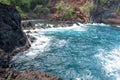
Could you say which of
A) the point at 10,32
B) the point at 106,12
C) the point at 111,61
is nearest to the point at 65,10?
the point at 106,12

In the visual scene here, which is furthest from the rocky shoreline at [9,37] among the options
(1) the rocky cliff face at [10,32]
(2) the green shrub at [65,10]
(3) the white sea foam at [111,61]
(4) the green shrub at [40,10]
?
(4) the green shrub at [40,10]

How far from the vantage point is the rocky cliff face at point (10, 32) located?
41.3m

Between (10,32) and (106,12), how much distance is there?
5102 cm

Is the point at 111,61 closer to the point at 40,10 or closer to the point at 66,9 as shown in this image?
the point at 66,9

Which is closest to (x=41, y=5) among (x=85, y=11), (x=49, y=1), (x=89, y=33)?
(x=49, y=1)

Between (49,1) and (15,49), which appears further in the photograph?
(49,1)

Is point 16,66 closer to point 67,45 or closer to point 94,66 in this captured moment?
point 94,66

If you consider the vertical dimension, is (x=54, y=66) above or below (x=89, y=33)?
above

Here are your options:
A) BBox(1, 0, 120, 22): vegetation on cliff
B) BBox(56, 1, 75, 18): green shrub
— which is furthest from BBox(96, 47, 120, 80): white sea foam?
BBox(56, 1, 75, 18): green shrub

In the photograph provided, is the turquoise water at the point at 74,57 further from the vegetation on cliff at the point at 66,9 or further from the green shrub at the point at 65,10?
the green shrub at the point at 65,10

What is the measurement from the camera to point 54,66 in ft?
120

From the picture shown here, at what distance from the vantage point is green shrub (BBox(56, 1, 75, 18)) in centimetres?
9294

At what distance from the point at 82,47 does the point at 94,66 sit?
12.4 metres

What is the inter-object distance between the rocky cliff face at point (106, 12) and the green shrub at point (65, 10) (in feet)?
29.0
